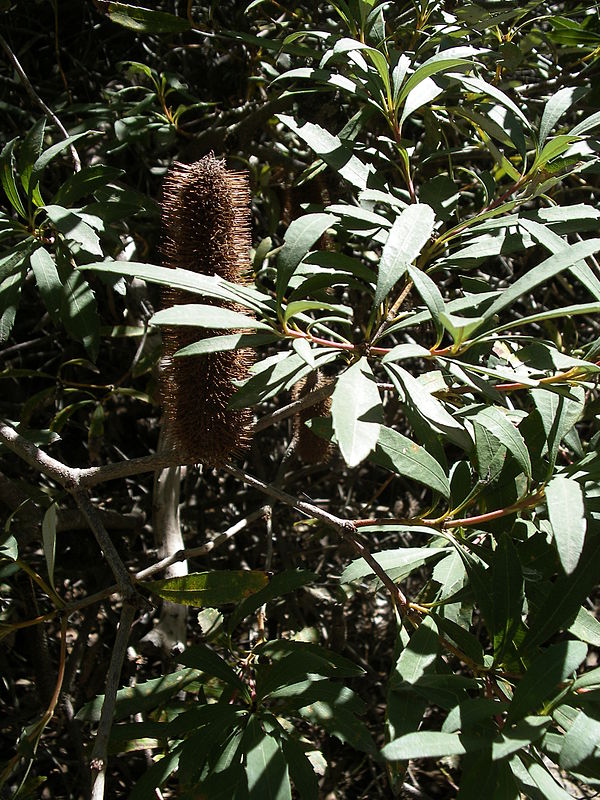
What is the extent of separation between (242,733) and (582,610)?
0.46m

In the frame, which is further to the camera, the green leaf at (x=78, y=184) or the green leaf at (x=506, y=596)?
the green leaf at (x=78, y=184)

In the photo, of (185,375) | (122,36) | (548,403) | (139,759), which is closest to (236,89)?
(122,36)

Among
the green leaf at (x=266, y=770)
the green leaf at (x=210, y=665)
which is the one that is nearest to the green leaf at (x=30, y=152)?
the green leaf at (x=210, y=665)

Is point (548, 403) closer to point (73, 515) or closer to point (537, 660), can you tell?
point (537, 660)

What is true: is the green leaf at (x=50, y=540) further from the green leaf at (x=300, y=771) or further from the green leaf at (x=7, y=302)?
the green leaf at (x=300, y=771)

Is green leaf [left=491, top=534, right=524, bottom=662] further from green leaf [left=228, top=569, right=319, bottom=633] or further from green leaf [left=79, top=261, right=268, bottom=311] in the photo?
green leaf [left=79, top=261, right=268, bottom=311]

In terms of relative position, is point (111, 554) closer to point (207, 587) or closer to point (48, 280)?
point (207, 587)

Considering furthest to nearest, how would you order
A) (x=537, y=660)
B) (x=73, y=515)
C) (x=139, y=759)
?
(x=139, y=759) < (x=73, y=515) < (x=537, y=660)

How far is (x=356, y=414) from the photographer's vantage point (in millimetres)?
701

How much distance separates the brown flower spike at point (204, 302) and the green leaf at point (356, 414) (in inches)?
10.2

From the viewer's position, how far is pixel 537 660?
2.48 feet

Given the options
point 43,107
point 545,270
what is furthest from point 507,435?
point 43,107

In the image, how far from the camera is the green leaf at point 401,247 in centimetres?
80

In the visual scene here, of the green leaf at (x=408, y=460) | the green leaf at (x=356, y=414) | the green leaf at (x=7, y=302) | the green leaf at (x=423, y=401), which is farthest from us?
the green leaf at (x=7, y=302)
